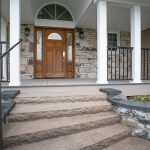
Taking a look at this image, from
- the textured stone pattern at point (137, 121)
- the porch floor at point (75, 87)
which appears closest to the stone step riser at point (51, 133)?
the textured stone pattern at point (137, 121)

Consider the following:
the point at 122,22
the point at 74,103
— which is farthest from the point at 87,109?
the point at 122,22

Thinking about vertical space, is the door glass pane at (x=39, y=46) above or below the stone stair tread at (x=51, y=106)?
above

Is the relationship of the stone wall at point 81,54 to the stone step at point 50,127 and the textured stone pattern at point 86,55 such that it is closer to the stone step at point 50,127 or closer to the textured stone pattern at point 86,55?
the textured stone pattern at point 86,55

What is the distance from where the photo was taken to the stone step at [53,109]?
9.04ft

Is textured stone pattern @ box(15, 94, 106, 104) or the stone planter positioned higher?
textured stone pattern @ box(15, 94, 106, 104)

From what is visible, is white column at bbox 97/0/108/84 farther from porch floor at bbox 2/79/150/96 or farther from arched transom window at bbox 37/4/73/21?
arched transom window at bbox 37/4/73/21

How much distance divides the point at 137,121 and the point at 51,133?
1.44 metres

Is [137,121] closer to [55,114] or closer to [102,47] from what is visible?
[55,114]

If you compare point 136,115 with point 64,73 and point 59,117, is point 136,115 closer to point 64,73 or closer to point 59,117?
point 59,117

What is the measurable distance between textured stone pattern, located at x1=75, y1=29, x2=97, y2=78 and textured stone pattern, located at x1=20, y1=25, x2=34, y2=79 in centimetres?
164

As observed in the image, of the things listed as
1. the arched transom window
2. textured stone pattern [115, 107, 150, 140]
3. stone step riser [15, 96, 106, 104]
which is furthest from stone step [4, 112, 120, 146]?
the arched transom window

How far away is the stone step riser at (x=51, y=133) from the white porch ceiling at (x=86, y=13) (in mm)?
3038

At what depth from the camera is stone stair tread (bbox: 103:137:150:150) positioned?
261 cm

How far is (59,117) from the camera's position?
2.99 meters
